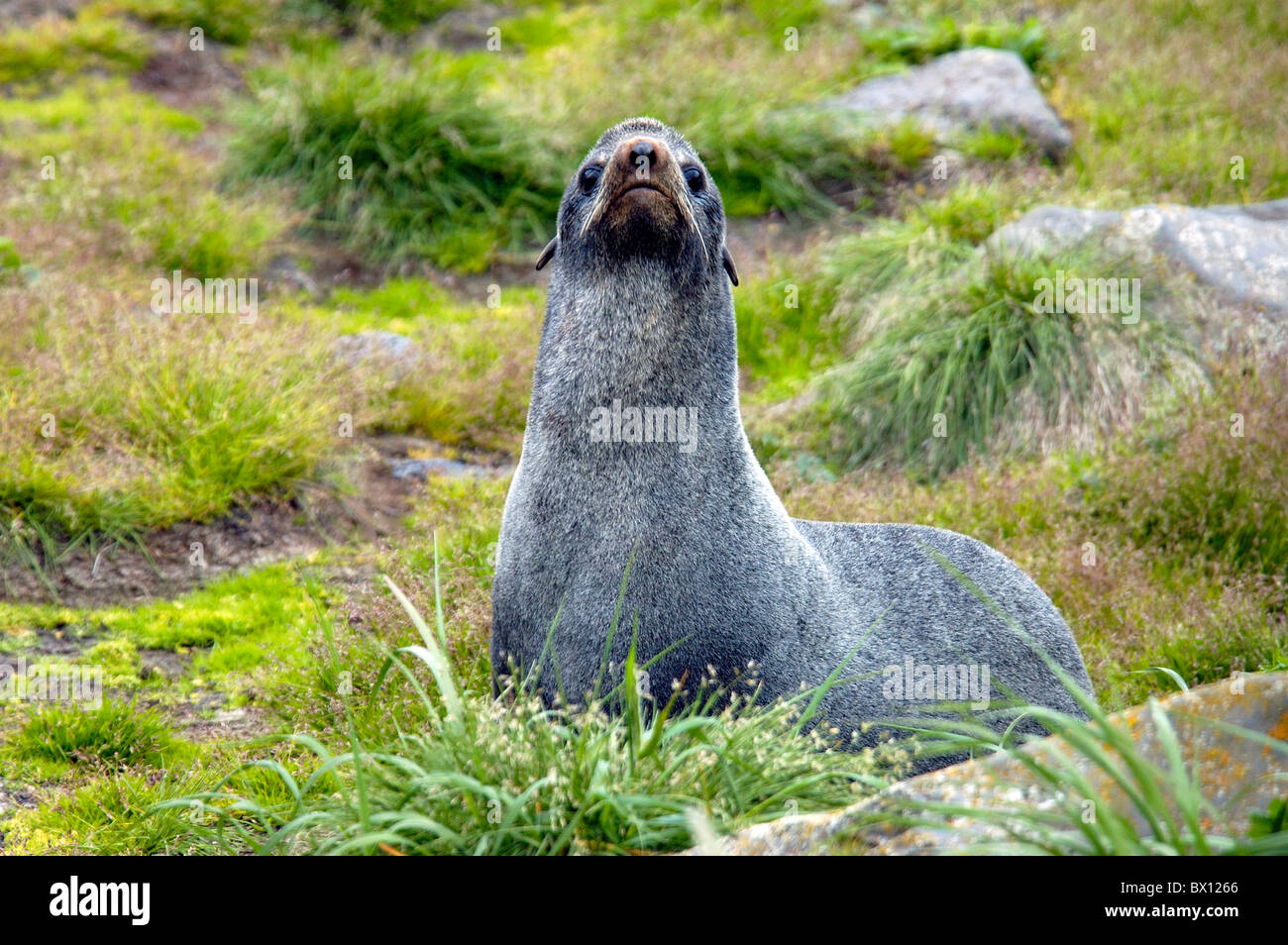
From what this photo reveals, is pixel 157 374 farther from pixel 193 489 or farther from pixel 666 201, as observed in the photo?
pixel 666 201

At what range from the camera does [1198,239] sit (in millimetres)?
7762

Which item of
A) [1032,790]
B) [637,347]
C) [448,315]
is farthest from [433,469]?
[1032,790]

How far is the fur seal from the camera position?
147 inches

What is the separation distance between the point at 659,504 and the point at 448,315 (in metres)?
5.74

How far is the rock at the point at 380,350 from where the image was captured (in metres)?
7.97

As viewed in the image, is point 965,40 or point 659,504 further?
point 965,40

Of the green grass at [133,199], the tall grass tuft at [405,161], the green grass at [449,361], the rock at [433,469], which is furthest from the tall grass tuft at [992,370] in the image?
the green grass at [133,199]

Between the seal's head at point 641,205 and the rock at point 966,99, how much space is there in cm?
735

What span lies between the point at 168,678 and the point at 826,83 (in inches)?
357

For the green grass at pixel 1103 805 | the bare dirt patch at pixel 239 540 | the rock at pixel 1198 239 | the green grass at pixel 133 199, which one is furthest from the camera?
the green grass at pixel 133 199

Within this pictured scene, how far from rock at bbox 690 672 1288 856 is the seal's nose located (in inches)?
81.7

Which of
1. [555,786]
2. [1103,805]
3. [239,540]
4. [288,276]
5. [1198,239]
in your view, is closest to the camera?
[1103,805]

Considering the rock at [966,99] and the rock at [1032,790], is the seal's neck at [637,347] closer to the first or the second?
the rock at [1032,790]

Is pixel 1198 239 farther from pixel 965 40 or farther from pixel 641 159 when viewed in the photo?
pixel 641 159
